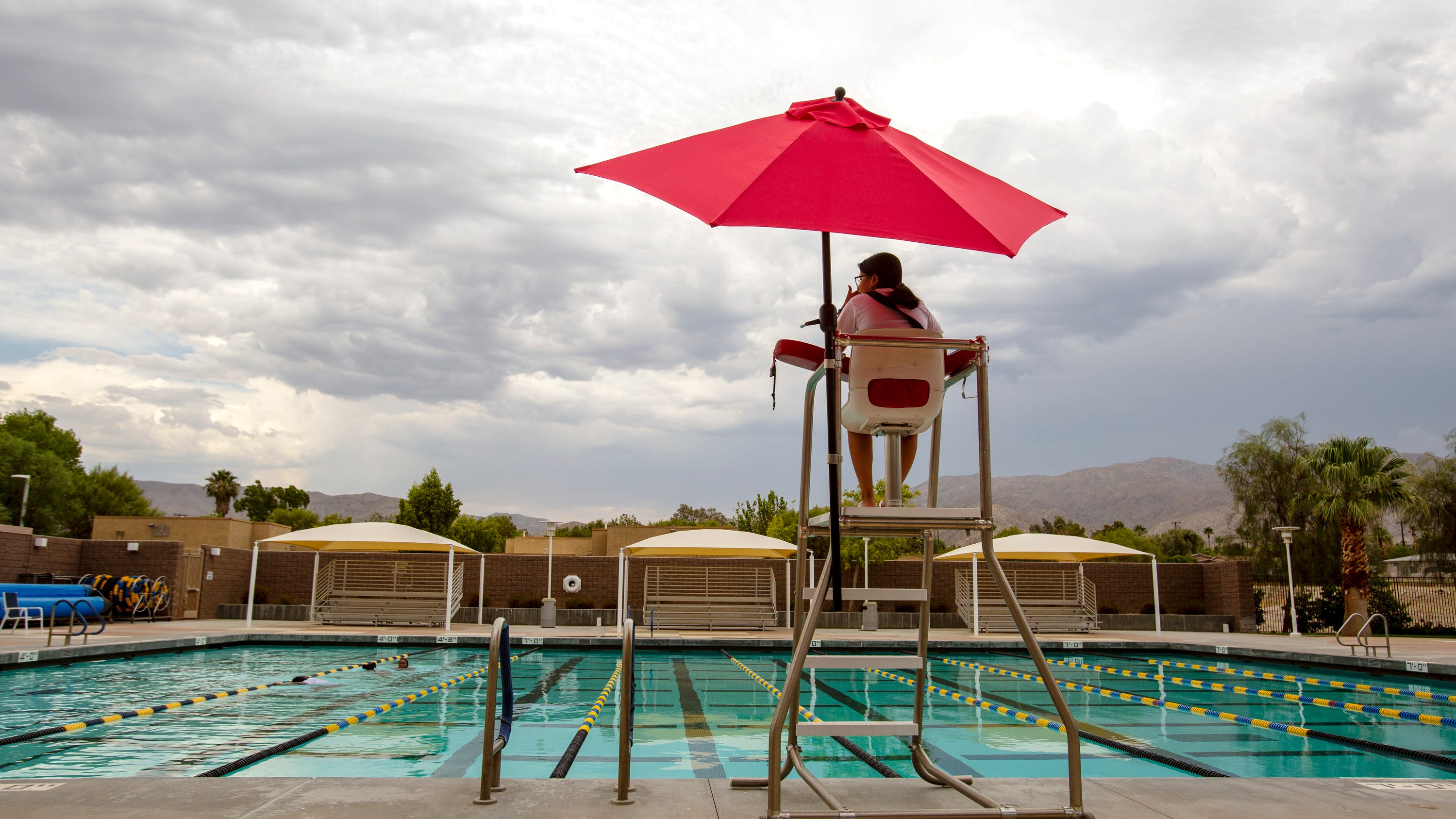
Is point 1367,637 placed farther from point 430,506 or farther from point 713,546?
point 430,506

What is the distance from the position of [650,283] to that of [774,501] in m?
35.1

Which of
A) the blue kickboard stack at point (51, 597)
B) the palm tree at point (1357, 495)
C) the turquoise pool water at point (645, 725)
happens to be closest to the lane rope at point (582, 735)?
the turquoise pool water at point (645, 725)

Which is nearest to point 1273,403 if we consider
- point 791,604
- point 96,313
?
point 791,604

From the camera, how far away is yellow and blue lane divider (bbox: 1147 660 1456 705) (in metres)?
9.18

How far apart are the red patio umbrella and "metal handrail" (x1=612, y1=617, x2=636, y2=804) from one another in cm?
79

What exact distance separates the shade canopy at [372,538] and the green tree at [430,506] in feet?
89.4

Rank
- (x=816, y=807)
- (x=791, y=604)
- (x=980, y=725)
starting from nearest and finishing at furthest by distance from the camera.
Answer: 1. (x=816, y=807)
2. (x=980, y=725)
3. (x=791, y=604)

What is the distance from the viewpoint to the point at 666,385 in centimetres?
1630

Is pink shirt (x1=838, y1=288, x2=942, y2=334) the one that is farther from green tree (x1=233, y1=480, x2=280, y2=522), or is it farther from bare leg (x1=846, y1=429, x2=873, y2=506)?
green tree (x1=233, y1=480, x2=280, y2=522)

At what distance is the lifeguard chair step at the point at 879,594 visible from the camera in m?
2.48

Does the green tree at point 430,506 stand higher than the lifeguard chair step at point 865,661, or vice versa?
the green tree at point 430,506

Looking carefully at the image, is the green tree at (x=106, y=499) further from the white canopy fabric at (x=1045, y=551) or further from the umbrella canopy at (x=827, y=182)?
the umbrella canopy at (x=827, y=182)

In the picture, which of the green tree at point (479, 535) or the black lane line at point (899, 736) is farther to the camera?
the green tree at point (479, 535)

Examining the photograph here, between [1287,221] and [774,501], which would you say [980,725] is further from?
[774,501]
